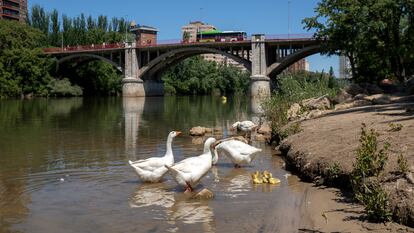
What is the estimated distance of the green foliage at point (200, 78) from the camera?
311ft

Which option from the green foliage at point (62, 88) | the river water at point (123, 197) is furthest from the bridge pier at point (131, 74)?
the river water at point (123, 197)

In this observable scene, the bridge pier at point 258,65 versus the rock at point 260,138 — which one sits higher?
the bridge pier at point 258,65

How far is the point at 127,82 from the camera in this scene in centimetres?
7750

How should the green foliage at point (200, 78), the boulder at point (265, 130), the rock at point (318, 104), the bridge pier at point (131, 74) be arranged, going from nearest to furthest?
the boulder at point (265, 130), the rock at point (318, 104), the bridge pier at point (131, 74), the green foliage at point (200, 78)

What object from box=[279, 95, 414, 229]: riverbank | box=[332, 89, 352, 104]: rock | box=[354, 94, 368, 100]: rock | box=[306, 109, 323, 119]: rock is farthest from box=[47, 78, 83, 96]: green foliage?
box=[279, 95, 414, 229]: riverbank

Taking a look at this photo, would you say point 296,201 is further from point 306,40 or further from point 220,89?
point 220,89

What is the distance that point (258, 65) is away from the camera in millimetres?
66688

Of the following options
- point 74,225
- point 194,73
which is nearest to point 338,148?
Answer: point 74,225

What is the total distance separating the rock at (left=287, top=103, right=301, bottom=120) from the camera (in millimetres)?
17792

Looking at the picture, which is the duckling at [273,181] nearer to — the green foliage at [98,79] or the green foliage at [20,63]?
the green foliage at [20,63]

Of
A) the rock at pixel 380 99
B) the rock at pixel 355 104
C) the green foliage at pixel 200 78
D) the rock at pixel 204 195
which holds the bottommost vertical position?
the rock at pixel 204 195

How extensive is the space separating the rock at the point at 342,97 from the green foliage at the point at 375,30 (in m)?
5.35

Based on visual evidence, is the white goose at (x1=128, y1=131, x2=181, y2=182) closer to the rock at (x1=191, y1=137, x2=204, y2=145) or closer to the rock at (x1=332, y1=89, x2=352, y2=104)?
the rock at (x1=191, y1=137, x2=204, y2=145)

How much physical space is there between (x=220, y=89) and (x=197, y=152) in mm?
84074
